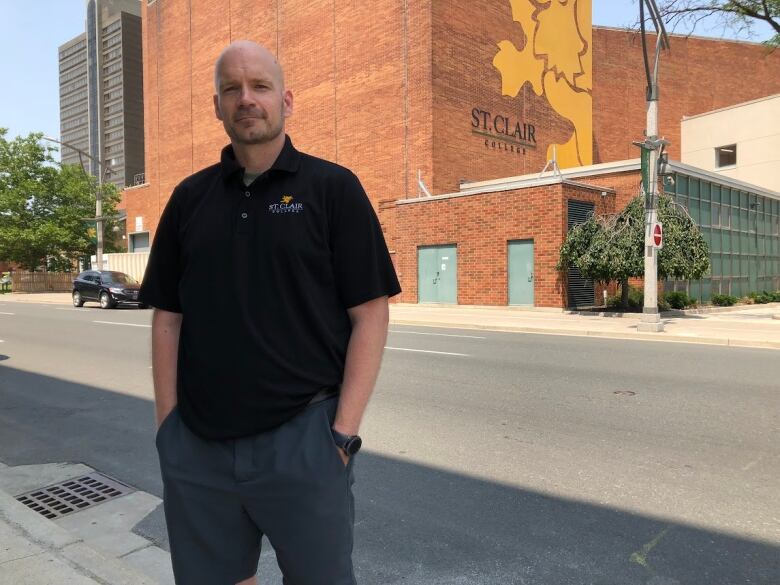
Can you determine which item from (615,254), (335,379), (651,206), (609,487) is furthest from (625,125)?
(335,379)

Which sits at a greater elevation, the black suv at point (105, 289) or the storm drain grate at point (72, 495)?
the black suv at point (105, 289)

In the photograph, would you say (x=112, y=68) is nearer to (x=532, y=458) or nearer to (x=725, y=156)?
(x=725, y=156)

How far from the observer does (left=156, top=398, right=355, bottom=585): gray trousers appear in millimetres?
1672

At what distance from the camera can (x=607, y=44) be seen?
3909cm

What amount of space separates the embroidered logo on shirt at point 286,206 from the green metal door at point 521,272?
64.9 feet

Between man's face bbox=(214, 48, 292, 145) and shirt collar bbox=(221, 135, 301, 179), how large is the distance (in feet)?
0.19

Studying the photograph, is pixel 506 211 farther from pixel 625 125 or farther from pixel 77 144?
pixel 77 144

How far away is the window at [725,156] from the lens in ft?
125

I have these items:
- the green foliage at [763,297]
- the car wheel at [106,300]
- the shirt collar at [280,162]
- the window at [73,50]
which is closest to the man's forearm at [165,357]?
the shirt collar at [280,162]

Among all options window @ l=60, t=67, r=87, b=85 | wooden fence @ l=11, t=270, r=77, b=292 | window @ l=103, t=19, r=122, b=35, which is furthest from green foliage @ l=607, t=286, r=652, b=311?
window @ l=60, t=67, r=87, b=85

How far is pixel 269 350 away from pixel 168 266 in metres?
0.49

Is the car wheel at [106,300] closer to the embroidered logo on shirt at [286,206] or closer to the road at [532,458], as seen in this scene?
the road at [532,458]

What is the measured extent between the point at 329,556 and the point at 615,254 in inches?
700

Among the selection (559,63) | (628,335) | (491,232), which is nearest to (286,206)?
(628,335)
